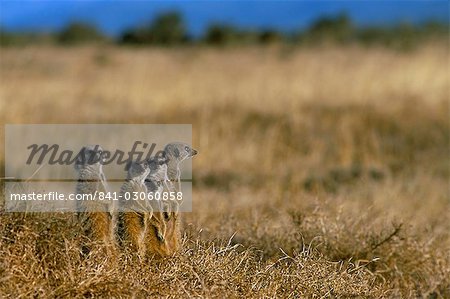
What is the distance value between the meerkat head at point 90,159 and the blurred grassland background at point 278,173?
22cm

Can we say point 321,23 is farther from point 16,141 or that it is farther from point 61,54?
point 16,141

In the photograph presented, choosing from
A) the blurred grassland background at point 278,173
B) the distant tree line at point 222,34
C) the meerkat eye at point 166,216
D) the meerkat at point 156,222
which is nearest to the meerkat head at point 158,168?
the meerkat at point 156,222

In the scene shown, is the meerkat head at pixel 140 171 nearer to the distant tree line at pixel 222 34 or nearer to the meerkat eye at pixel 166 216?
the meerkat eye at pixel 166 216

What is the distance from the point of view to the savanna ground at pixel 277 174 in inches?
105

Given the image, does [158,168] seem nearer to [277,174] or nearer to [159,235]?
[159,235]

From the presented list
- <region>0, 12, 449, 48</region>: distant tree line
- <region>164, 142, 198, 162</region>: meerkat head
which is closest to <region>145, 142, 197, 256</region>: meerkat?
<region>164, 142, 198, 162</region>: meerkat head

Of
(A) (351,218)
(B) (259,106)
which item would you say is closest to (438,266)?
(A) (351,218)

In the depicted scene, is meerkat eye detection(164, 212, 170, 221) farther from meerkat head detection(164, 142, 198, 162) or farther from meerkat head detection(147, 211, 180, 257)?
meerkat head detection(164, 142, 198, 162)

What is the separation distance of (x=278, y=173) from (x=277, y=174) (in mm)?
42

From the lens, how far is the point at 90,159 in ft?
8.93

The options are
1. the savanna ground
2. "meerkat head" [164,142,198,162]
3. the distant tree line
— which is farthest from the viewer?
the distant tree line

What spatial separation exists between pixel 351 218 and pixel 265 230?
453mm

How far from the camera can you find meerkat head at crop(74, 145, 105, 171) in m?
2.71

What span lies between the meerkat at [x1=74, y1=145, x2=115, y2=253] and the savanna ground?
0.28 ft
